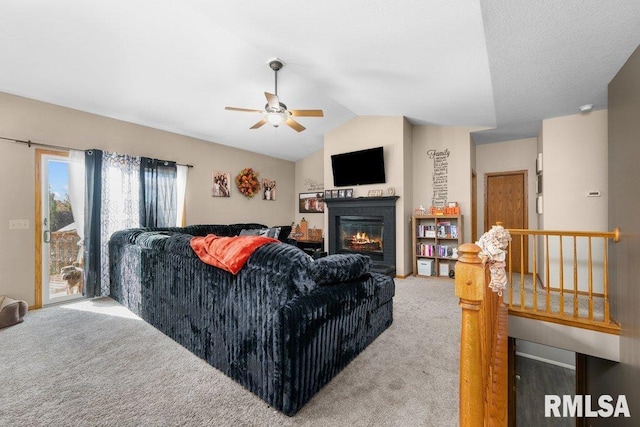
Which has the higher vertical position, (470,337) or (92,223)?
(92,223)

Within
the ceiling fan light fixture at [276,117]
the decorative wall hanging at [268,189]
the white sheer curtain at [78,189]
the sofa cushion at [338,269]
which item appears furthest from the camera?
the decorative wall hanging at [268,189]

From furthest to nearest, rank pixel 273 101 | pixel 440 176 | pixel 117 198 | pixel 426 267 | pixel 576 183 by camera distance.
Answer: pixel 440 176, pixel 426 267, pixel 117 198, pixel 576 183, pixel 273 101

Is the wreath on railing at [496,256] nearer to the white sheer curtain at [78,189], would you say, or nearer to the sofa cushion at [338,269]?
the sofa cushion at [338,269]

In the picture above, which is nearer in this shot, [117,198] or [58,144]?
[58,144]

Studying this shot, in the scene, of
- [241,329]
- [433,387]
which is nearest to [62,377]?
[241,329]

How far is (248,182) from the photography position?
6.03 metres

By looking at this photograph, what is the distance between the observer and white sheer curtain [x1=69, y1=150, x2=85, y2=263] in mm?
3641

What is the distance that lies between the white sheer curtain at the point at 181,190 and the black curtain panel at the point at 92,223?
1212 millimetres

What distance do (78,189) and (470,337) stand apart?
4798mm

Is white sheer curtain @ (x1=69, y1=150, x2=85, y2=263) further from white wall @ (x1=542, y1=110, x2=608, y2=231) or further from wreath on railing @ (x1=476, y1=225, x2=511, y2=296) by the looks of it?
white wall @ (x1=542, y1=110, x2=608, y2=231)

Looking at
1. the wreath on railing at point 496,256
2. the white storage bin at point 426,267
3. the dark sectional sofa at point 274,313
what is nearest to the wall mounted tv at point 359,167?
the white storage bin at point 426,267

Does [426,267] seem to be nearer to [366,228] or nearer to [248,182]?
[366,228]

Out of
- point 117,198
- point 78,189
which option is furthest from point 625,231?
point 78,189

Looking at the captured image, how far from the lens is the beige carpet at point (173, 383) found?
1576 mm
